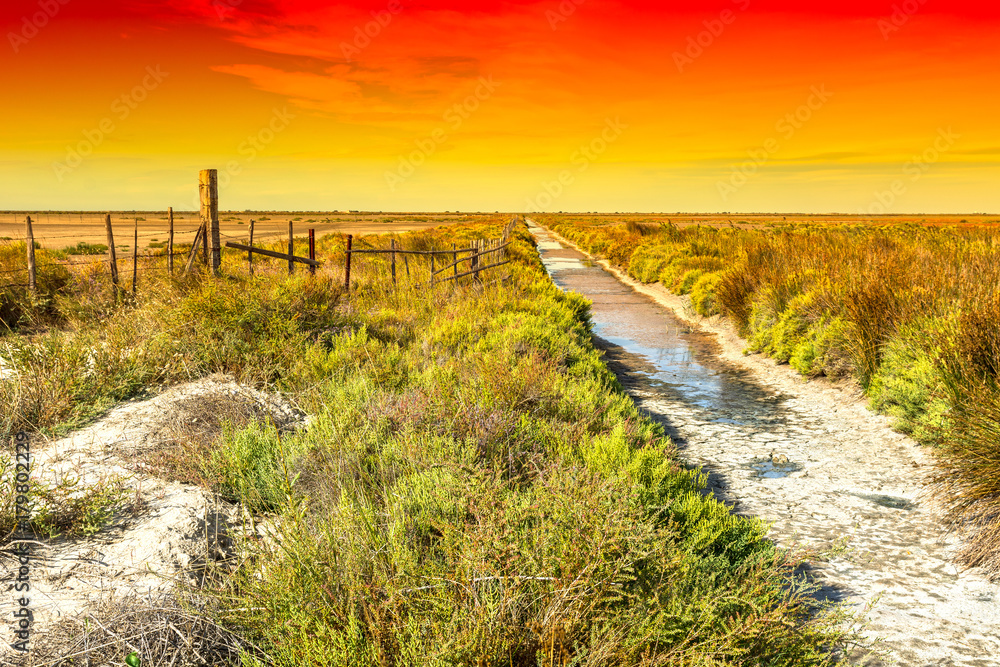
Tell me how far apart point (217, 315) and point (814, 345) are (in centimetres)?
901

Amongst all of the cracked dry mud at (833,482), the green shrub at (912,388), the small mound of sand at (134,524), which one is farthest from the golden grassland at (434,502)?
the green shrub at (912,388)

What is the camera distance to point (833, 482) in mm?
5824

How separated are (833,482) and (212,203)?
9.12m

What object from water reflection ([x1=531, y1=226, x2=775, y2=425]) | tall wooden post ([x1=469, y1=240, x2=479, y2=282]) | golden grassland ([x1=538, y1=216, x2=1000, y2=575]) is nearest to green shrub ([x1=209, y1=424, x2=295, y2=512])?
golden grassland ([x1=538, y1=216, x2=1000, y2=575])

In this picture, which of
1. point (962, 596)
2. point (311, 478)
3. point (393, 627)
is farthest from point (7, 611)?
point (962, 596)

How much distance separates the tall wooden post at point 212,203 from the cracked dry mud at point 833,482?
678 centimetres

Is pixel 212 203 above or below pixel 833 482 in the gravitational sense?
above

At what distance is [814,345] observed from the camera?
30.6ft

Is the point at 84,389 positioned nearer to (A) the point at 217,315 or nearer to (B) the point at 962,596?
(A) the point at 217,315

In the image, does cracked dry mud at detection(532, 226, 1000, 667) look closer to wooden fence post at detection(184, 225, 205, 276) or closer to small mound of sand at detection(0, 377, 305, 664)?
small mound of sand at detection(0, 377, 305, 664)

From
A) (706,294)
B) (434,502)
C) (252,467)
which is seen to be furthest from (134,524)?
(706,294)

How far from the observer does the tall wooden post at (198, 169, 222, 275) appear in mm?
8695

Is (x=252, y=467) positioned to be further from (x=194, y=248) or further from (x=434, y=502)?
(x=194, y=248)

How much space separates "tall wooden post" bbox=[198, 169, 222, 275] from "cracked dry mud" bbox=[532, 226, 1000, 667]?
678 cm
